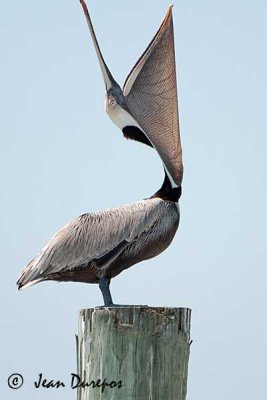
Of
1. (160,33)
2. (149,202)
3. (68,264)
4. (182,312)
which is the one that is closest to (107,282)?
(68,264)

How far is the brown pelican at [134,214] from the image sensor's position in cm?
622

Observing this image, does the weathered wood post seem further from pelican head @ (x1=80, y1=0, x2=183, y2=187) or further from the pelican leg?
pelican head @ (x1=80, y1=0, x2=183, y2=187)

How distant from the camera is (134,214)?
6.39 meters

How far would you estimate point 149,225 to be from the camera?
6.36 metres

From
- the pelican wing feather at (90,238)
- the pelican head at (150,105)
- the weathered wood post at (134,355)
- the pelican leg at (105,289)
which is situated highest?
the pelican head at (150,105)

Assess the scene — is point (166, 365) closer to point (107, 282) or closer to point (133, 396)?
point (133, 396)

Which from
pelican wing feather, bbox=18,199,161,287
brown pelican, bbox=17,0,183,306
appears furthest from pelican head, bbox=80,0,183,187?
pelican wing feather, bbox=18,199,161,287

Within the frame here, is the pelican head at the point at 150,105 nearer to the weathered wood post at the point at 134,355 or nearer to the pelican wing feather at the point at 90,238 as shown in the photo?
the pelican wing feather at the point at 90,238

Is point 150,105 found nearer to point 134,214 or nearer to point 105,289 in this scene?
point 134,214

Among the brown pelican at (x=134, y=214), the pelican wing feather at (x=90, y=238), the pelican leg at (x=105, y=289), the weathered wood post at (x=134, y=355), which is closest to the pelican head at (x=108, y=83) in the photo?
the brown pelican at (x=134, y=214)

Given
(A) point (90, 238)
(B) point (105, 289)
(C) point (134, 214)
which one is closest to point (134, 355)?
(B) point (105, 289)

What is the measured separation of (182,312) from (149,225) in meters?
1.47

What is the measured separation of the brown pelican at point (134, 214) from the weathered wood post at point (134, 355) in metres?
1.22

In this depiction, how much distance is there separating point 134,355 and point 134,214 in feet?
6.06
